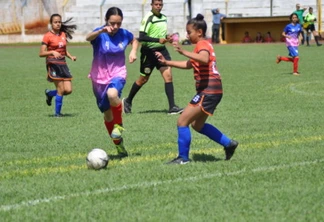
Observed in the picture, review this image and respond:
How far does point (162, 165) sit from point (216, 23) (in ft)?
126

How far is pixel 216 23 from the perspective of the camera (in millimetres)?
45844

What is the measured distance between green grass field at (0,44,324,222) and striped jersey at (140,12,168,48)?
120cm

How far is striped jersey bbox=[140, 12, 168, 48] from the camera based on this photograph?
1388 cm

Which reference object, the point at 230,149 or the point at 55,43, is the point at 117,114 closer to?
the point at 230,149

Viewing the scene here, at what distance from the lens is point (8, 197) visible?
6.64m

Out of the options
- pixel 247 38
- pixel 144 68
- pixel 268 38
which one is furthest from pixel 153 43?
pixel 247 38

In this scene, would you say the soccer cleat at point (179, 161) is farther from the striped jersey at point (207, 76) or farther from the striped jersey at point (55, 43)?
the striped jersey at point (55, 43)

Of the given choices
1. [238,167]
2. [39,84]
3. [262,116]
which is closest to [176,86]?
[39,84]

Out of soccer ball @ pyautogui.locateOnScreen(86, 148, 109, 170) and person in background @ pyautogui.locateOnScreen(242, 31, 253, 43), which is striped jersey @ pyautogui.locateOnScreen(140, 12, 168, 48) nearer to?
soccer ball @ pyautogui.locateOnScreen(86, 148, 109, 170)

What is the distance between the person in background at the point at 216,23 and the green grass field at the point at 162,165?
29326 millimetres

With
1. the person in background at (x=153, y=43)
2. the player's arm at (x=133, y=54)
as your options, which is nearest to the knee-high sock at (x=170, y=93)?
the person in background at (x=153, y=43)

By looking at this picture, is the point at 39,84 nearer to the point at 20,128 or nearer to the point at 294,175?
the point at 20,128

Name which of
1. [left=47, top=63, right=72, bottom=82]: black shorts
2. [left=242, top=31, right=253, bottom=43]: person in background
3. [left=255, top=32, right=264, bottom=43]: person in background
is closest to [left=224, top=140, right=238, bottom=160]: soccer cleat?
[left=47, top=63, right=72, bottom=82]: black shorts

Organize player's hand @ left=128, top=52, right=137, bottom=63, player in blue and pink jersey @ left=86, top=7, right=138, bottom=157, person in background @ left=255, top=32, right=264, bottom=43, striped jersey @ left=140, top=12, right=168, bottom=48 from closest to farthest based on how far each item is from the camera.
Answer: player in blue and pink jersey @ left=86, top=7, right=138, bottom=157, player's hand @ left=128, top=52, right=137, bottom=63, striped jersey @ left=140, top=12, right=168, bottom=48, person in background @ left=255, top=32, right=264, bottom=43
